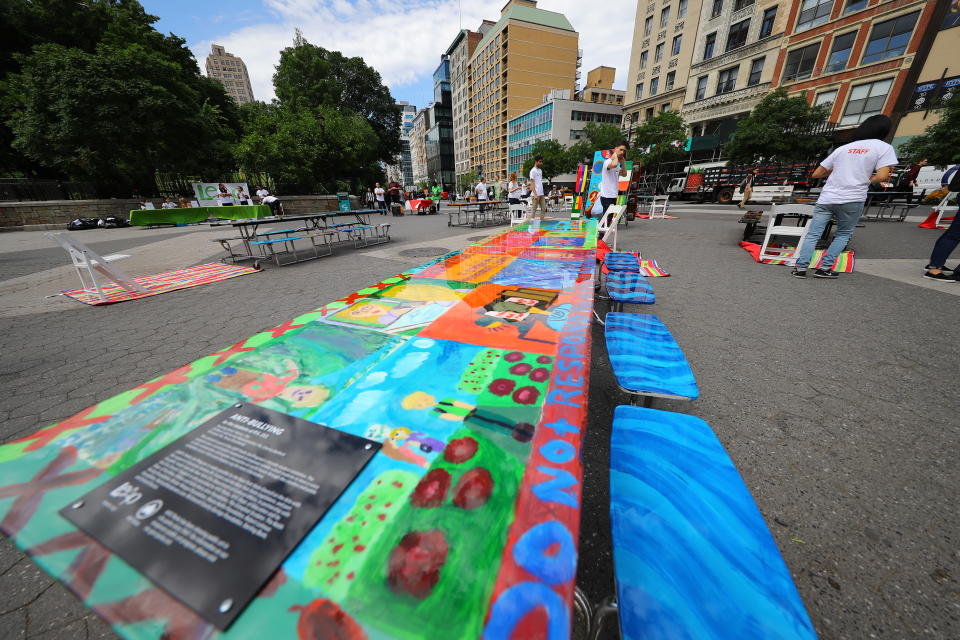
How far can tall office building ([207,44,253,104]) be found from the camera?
99250 millimetres

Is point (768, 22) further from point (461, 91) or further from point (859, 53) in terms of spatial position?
point (461, 91)

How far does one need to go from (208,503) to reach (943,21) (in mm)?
34597

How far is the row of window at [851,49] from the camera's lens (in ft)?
61.3

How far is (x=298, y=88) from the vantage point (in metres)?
25.8

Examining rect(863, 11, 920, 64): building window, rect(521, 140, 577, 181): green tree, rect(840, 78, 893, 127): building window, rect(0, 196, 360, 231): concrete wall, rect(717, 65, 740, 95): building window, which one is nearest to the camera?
rect(0, 196, 360, 231): concrete wall

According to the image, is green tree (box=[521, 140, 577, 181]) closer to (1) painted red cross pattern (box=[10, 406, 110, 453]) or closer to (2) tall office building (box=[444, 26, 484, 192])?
(2) tall office building (box=[444, 26, 484, 192])

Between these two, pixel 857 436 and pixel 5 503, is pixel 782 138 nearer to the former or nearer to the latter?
pixel 857 436

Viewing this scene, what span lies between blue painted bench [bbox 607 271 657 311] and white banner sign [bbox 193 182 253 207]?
24.1 meters

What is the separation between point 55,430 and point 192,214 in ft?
72.6

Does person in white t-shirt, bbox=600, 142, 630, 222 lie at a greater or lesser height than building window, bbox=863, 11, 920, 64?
lesser

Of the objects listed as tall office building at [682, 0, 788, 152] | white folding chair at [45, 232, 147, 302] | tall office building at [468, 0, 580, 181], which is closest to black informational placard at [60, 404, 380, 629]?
white folding chair at [45, 232, 147, 302]

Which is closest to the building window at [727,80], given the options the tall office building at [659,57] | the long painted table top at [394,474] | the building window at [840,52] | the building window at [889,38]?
the tall office building at [659,57]

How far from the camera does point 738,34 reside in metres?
25.8

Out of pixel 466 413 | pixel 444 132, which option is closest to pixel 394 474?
pixel 466 413
